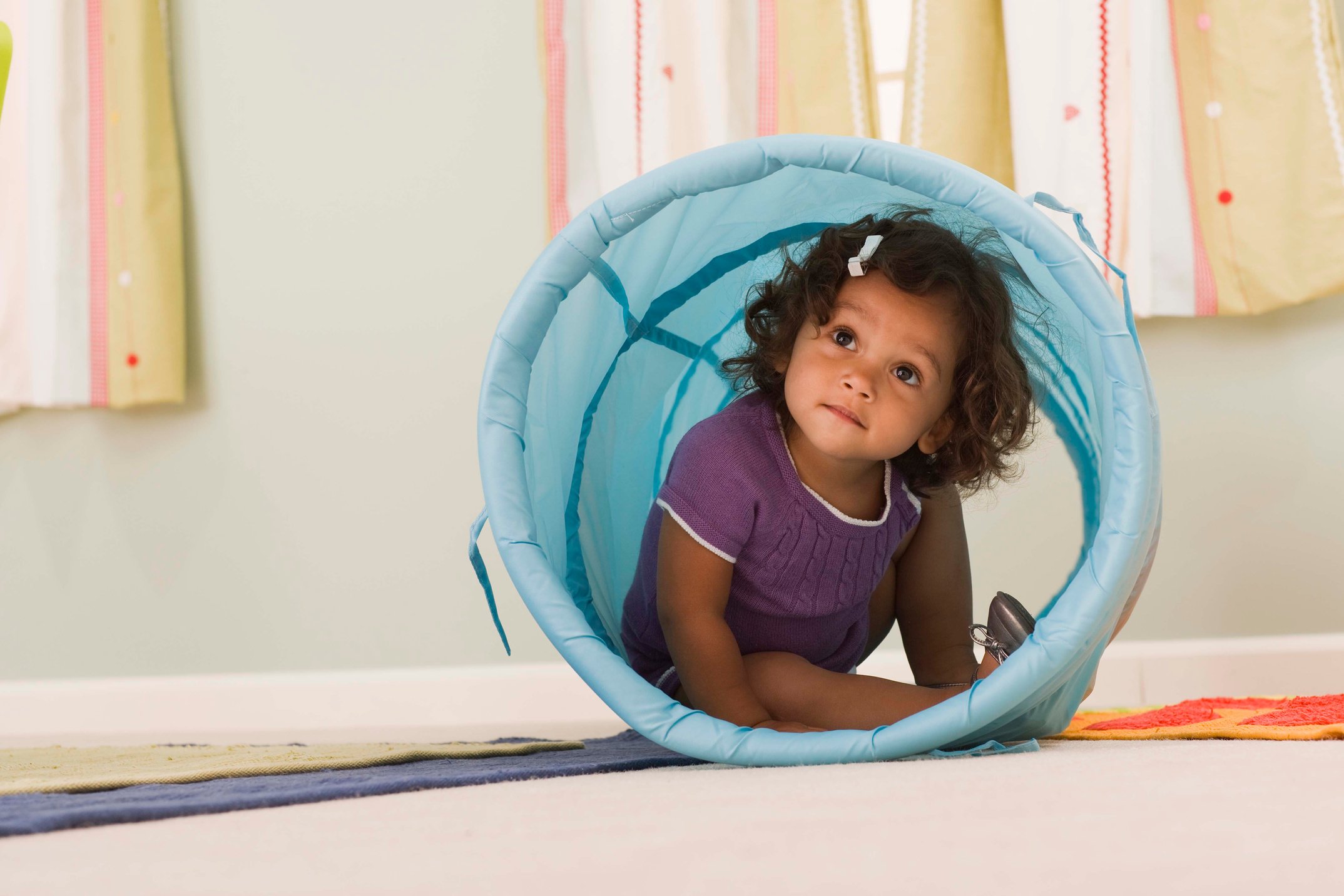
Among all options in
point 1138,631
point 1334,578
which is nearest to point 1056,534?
point 1138,631

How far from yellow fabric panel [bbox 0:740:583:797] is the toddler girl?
20cm

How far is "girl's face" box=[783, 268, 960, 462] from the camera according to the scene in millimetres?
992

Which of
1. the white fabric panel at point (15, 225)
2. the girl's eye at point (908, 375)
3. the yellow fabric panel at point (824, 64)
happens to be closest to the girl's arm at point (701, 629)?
the girl's eye at point (908, 375)

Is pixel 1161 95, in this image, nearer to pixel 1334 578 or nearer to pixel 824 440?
pixel 1334 578

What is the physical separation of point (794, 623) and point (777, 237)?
A: 44 centimetres

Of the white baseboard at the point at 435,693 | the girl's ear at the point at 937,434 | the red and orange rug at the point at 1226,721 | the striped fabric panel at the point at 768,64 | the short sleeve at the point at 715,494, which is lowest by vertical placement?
the white baseboard at the point at 435,693

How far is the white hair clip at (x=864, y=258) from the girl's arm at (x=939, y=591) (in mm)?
285

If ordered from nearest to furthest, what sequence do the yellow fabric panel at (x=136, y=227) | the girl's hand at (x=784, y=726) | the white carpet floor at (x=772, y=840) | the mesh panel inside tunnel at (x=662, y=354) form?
the white carpet floor at (x=772, y=840)
the girl's hand at (x=784, y=726)
the mesh panel inside tunnel at (x=662, y=354)
the yellow fabric panel at (x=136, y=227)

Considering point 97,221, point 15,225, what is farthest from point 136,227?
point 15,225

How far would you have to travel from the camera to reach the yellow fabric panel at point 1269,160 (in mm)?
1362

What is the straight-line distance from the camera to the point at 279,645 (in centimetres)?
158

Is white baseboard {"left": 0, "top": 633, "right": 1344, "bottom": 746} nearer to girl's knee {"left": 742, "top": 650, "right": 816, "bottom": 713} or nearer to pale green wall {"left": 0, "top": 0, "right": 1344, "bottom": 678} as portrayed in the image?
pale green wall {"left": 0, "top": 0, "right": 1344, "bottom": 678}

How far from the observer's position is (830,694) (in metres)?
0.99

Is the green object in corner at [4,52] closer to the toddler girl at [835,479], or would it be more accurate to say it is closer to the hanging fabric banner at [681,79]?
the toddler girl at [835,479]
